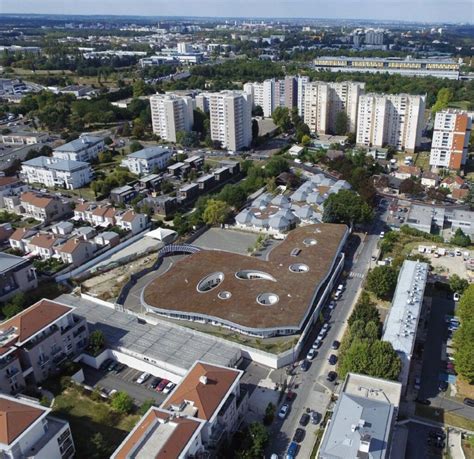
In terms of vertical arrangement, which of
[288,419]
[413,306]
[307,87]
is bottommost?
→ [288,419]

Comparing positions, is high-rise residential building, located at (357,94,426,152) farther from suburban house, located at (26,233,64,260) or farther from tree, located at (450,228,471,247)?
suburban house, located at (26,233,64,260)

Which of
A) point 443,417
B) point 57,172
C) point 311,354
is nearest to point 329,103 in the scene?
point 57,172

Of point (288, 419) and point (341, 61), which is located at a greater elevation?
point (341, 61)

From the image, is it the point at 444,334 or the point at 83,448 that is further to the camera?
the point at 444,334

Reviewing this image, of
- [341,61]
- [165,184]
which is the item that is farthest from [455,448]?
[341,61]

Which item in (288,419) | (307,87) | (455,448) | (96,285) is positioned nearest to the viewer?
(455,448)

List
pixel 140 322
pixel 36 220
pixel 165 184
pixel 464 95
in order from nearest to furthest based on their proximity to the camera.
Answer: pixel 140 322 → pixel 36 220 → pixel 165 184 → pixel 464 95

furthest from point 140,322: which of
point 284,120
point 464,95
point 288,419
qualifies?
point 464,95

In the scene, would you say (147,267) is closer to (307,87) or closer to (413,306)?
(413,306)

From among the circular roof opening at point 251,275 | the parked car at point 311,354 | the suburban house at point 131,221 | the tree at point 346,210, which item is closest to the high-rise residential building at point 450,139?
the tree at point 346,210

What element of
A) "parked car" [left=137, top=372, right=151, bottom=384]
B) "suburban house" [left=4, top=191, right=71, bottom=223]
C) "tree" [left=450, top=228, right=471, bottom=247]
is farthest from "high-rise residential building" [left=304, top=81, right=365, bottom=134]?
"parked car" [left=137, top=372, right=151, bottom=384]
